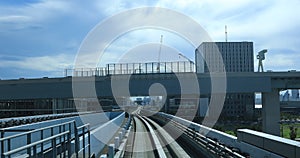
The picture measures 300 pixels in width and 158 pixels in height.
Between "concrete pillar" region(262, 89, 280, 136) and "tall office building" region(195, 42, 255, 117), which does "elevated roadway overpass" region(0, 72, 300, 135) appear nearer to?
"concrete pillar" region(262, 89, 280, 136)

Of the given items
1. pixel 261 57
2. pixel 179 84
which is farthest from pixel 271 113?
pixel 261 57

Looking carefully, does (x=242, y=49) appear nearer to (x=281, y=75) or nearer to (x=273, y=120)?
(x=281, y=75)

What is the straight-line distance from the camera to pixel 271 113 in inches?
2355

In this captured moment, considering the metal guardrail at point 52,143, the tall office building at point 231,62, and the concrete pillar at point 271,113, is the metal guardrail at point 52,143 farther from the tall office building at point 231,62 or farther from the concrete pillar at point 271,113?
the concrete pillar at point 271,113

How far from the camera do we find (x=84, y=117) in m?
38.8

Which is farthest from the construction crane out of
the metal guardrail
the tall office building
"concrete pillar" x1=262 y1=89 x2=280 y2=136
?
the metal guardrail

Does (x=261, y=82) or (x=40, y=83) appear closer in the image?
(x=261, y=82)

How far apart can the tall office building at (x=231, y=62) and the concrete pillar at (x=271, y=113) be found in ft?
33.5

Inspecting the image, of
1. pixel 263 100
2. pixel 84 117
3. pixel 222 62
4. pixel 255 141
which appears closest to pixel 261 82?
pixel 263 100

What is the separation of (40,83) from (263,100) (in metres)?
36.8

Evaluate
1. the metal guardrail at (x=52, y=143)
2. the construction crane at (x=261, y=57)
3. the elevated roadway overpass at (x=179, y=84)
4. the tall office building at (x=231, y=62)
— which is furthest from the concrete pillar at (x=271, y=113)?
the metal guardrail at (x=52, y=143)

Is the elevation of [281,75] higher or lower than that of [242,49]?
lower

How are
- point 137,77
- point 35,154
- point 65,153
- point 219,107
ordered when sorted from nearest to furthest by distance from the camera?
point 35,154, point 65,153, point 137,77, point 219,107

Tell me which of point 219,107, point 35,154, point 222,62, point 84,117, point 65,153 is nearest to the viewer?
point 35,154
